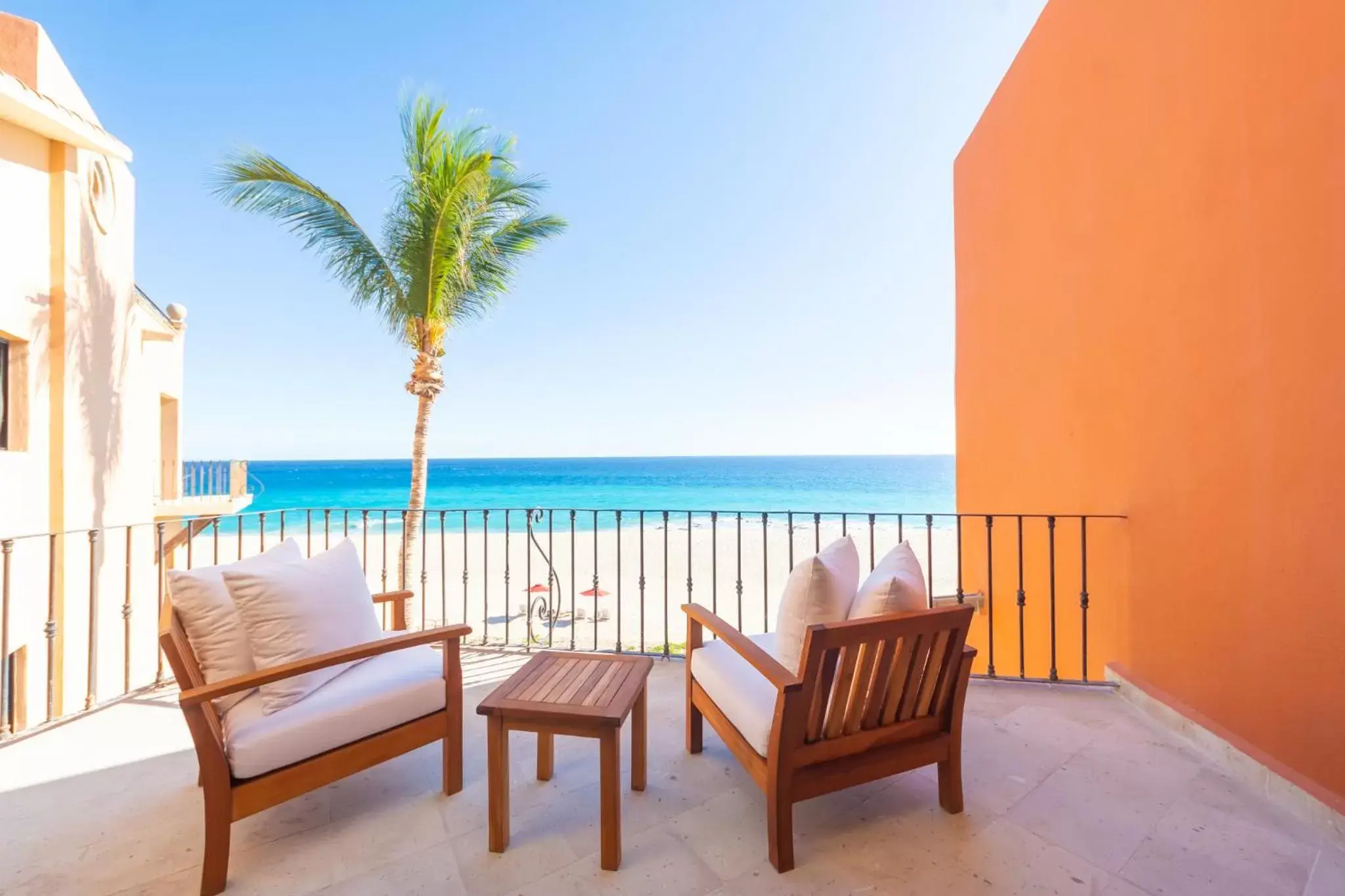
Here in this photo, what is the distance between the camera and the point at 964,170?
14.8 feet

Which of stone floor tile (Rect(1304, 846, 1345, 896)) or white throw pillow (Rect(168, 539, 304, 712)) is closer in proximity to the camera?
stone floor tile (Rect(1304, 846, 1345, 896))

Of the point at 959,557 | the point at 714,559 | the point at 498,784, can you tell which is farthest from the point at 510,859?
the point at 959,557

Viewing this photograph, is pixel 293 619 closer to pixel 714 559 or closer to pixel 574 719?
pixel 574 719

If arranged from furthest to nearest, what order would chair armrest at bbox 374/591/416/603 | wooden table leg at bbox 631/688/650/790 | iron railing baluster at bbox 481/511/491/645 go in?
iron railing baluster at bbox 481/511/491/645
chair armrest at bbox 374/591/416/603
wooden table leg at bbox 631/688/650/790

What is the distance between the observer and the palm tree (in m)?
4.29

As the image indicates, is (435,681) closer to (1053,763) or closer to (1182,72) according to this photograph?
(1053,763)

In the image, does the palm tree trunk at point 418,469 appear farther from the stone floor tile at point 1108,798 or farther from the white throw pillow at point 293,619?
the stone floor tile at point 1108,798

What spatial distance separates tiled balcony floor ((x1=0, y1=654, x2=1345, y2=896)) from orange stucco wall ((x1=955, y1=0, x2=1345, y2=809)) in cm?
45

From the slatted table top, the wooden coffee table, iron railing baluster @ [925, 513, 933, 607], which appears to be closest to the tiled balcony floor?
the wooden coffee table

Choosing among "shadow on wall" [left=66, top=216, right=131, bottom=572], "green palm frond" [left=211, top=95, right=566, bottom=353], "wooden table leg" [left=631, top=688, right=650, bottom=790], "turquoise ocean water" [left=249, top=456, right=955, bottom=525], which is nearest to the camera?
"wooden table leg" [left=631, top=688, right=650, bottom=790]

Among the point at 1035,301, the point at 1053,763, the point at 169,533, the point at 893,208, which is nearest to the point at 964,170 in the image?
the point at 1035,301

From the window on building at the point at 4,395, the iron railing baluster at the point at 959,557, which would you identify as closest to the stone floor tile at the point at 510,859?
the iron railing baluster at the point at 959,557

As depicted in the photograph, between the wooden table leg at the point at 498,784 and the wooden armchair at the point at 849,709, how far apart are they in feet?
2.44

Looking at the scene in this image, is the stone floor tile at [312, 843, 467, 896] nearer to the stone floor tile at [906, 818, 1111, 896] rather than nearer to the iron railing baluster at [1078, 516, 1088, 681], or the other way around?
the stone floor tile at [906, 818, 1111, 896]
